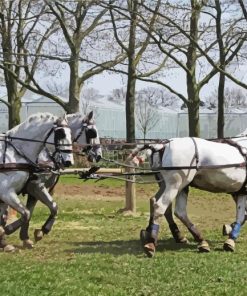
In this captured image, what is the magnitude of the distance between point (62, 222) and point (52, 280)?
6.28m

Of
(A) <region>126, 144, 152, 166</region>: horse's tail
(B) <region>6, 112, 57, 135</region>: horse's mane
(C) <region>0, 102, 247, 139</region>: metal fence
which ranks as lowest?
(C) <region>0, 102, 247, 139</region>: metal fence

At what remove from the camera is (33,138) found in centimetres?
993

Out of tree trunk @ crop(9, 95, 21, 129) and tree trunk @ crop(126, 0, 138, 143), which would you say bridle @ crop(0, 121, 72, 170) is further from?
tree trunk @ crop(9, 95, 21, 129)

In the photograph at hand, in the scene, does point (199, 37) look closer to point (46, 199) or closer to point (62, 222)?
point (62, 222)

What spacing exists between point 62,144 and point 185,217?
7.05 ft

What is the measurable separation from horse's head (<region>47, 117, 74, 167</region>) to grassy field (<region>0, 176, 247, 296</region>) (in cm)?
133

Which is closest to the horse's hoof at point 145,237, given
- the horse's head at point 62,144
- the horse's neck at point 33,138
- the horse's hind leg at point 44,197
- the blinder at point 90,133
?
the horse's head at point 62,144

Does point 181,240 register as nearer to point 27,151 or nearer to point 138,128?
point 27,151

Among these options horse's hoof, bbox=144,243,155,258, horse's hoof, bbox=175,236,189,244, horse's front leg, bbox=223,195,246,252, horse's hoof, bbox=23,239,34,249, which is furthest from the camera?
horse's hoof, bbox=175,236,189,244

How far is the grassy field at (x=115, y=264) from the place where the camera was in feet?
22.6

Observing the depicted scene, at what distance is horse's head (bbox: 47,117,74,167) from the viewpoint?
965 centimetres

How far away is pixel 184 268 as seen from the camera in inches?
316

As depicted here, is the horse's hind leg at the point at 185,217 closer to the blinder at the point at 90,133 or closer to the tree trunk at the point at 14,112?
the blinder at the point at 90,133

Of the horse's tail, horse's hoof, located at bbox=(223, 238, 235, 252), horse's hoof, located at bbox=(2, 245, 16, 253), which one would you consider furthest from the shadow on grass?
the horse's tail
